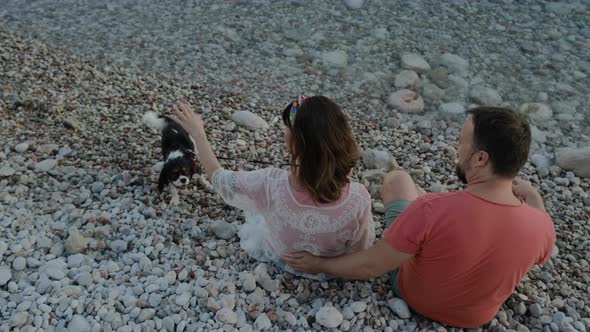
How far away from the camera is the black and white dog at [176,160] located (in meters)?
3.90

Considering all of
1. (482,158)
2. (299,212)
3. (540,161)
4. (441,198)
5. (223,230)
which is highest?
(482,158)

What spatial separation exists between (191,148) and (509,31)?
579 centimetres

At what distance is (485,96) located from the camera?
6.50m

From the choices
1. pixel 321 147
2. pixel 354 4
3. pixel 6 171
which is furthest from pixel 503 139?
pixel 354 4

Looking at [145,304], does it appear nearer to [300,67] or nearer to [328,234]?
[328,234]

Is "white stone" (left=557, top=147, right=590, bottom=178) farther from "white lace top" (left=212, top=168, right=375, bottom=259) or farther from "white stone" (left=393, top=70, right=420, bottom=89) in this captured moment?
"white lace top" (left=212, top=168, right=375, bottom=259)

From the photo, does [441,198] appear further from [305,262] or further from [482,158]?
[305,262]

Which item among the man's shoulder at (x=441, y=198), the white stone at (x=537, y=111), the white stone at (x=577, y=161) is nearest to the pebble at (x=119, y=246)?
the man's shoulder at (x=441, y=198)

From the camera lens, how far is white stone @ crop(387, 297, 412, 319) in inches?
124

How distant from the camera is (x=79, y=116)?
16.6 ft

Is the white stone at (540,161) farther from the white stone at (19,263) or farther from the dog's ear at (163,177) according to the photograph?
the white stone at (19,263)

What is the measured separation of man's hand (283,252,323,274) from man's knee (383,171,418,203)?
27.8 inches

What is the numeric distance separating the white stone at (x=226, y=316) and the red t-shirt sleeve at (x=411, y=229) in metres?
0.99

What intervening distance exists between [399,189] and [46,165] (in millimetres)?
2766
